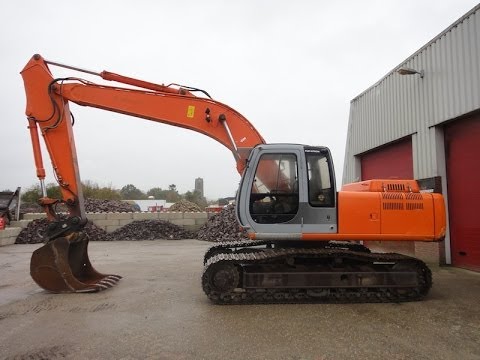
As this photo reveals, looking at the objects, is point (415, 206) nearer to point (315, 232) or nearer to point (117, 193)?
point (315, 232)

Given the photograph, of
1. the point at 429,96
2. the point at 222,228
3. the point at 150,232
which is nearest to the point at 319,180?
the point at 429,96

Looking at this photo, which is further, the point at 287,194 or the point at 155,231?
the point at 155,231

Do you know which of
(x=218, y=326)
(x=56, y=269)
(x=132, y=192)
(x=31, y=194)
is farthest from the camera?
(x=132, y=192)

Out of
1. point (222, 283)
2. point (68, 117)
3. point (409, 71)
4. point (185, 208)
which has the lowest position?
point (222, 283)

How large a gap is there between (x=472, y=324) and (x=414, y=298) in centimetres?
111

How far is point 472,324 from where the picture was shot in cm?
492

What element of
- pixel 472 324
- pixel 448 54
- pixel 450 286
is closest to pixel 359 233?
pixel 472 324

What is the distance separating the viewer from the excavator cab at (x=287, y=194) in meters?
5.91

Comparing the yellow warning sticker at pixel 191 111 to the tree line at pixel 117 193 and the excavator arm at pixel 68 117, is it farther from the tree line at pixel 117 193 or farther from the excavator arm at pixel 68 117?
the tree line at pixel 117 193

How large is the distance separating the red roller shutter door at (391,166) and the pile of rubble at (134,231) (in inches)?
312

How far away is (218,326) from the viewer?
4875mm

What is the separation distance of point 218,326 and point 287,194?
2.12 m

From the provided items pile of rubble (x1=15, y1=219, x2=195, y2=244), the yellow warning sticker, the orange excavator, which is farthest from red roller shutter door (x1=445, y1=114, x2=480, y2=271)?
pile of rubble (x1=15, y1=219, x2=195, y2=244)

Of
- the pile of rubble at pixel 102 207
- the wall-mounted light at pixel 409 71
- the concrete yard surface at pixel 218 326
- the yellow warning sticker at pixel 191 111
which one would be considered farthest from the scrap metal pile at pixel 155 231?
the yellow warning sticker at pixel 191 111
